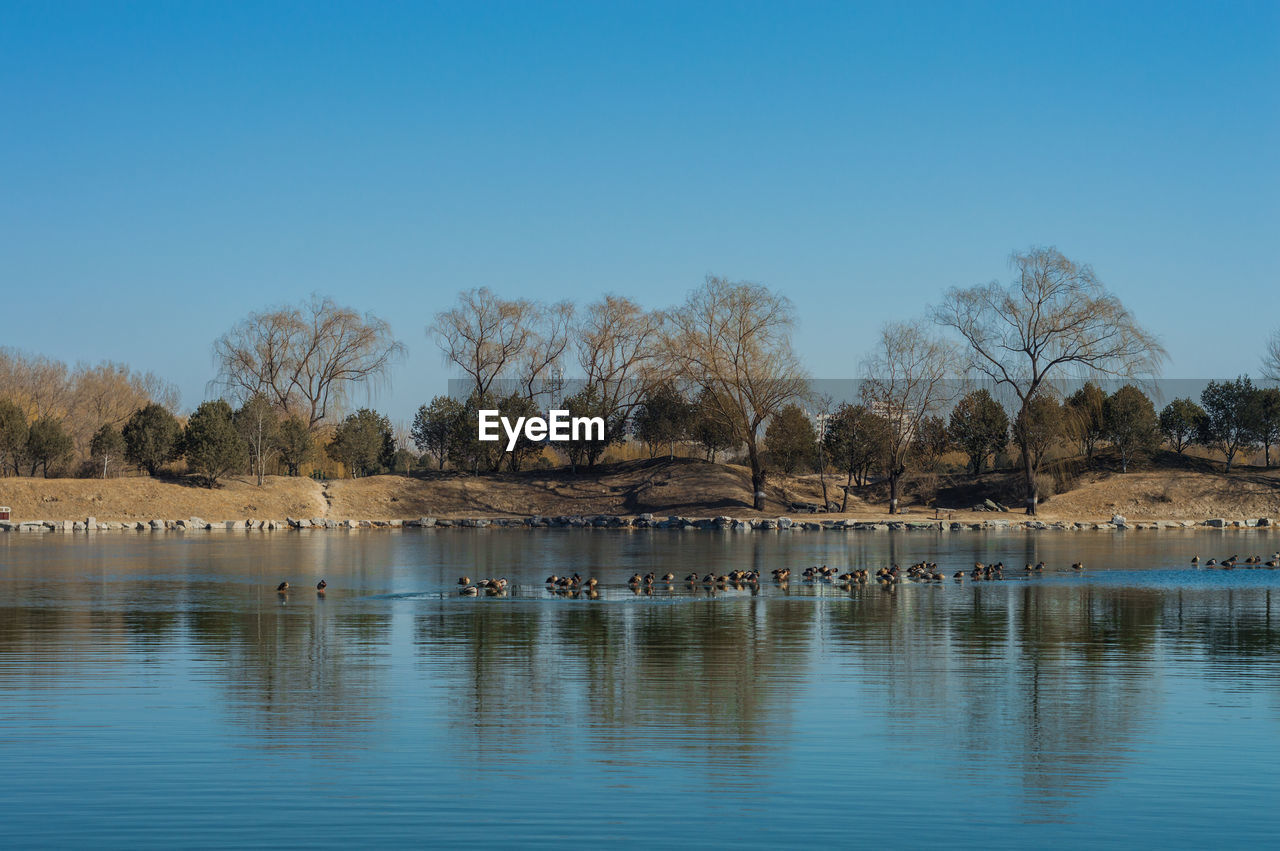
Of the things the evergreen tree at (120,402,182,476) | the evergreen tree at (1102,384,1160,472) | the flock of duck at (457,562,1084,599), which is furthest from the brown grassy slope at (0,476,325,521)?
the evergreen tree at (1102,384,1160,472)

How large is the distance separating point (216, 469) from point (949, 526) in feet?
116

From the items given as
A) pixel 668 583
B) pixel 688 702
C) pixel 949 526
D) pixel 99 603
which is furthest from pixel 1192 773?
pixel 949 526

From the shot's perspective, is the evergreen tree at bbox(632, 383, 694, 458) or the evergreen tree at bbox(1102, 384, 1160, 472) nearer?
the evergreen tree at bbox(1102, 384, 1160, 472)

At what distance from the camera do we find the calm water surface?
25.7ft

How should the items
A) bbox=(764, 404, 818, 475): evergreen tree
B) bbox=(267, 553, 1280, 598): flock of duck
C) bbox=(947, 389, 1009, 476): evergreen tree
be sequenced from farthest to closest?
bbox=(947, 389, 1009, 476): evergreen tree, bbox=(764, 404, 818, 475): evergreen tree, bbox=(267, 553, 1280, 598): flock of duck

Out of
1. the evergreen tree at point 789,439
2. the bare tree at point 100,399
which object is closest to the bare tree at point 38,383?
the bare tree at point 100,399

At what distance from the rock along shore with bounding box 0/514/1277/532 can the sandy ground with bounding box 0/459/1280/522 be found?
5.38 feet

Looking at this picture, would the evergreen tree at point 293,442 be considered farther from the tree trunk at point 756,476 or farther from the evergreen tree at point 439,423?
the tree trunk at point 756,476

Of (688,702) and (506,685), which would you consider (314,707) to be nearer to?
(506,685)

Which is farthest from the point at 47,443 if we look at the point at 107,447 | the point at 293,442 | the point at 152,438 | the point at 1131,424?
the point at 1131,424

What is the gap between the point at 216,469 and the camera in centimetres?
→ 5612

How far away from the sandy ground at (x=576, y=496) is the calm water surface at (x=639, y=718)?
32193mm

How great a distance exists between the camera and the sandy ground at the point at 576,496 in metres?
52.5

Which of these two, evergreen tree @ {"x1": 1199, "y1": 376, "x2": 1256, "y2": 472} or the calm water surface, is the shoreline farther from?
the calm water surface
